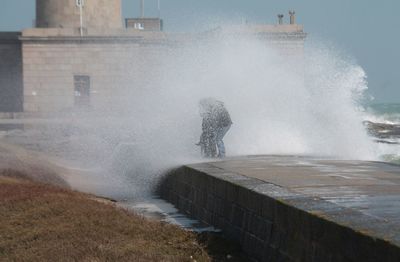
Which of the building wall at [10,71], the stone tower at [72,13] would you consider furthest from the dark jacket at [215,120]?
the building wall at [10,71]

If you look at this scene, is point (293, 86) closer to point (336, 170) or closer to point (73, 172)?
point (73, 172)

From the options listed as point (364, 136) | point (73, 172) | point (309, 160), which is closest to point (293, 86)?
point (364, 136)

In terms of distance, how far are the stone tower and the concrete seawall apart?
27223 millimetres

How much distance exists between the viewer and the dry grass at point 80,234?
257 inches

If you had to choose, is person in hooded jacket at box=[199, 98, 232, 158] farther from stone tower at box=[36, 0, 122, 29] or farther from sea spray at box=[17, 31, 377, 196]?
stone tower at box=[36, 0, 122, 29]

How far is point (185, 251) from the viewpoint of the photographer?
6.90 m

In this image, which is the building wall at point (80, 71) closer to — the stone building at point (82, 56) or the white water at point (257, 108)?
the stone building at point (82, 56)

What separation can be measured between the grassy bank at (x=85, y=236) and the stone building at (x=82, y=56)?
27917 millimetres

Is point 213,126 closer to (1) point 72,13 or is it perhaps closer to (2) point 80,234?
(2) point 80,234

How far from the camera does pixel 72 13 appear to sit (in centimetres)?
3684

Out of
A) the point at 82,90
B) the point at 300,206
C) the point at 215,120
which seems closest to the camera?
the point at 300,206

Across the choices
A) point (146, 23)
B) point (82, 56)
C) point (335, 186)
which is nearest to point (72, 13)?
point (82, 56)

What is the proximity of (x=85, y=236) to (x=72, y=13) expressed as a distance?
30.9 meters

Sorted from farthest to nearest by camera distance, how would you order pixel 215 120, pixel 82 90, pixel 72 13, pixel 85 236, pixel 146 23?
pixel 146 23 < pixel 82 90 < pixel 72 13 < pixel 215 120 < pixel 85 236
